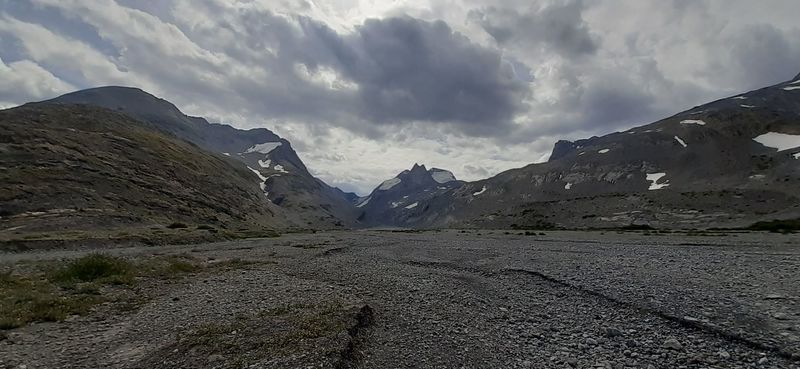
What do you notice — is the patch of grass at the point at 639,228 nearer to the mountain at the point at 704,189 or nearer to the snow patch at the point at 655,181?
the mountain at the point at 704,189

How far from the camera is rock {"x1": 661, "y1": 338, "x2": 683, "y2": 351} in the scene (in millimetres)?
11973

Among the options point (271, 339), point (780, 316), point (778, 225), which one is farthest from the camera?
point (778, 225)

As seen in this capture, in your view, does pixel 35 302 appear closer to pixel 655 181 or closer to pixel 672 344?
pixel 672 344

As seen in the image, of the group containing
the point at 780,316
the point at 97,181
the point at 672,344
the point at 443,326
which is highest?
the point at 97,181

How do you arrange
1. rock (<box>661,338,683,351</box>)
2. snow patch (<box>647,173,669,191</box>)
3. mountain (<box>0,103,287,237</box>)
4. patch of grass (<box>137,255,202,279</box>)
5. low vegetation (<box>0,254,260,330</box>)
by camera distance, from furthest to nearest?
snow patch (<box>647,173,669,191</box>) → mountain (<box>0,103,287,237</box>) → patch of grass (<box>137,255,202,279</box>) → low vegetation (<box>0,254,260,330</box>) → rock (<box>661,338,683,351</box>)

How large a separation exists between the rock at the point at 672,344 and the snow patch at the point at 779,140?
209 meters

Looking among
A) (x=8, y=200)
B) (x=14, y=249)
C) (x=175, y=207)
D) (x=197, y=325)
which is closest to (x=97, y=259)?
(x=197, y=325)

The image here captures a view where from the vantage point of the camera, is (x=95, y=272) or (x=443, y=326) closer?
(x=443, y=326)

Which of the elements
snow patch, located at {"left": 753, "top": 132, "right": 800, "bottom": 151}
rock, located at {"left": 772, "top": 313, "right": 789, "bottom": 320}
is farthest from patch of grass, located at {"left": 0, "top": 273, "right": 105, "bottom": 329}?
snow patch, located at {"left": 753, "top": 132, "right": 800, "bottom": 151}

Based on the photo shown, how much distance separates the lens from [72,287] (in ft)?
69.2

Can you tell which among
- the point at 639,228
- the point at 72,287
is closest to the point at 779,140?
the point at 639,228

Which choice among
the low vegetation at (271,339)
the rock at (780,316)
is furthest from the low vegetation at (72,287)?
the rock at (780,316)

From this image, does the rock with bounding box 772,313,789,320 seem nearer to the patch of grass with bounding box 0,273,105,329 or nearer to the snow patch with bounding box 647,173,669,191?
the patch of grass with bounding box 0,273,105,329

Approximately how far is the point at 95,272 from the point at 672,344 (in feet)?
97.9
